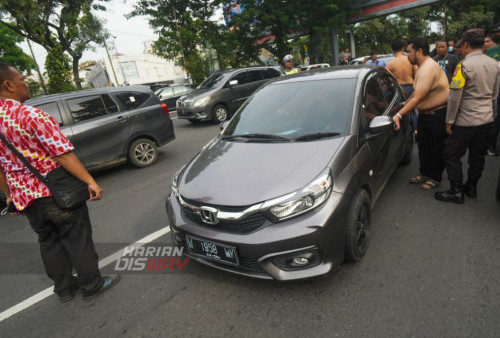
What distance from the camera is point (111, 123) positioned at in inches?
221

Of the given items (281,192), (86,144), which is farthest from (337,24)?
(281,192)

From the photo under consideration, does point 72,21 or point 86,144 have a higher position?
point 72,21

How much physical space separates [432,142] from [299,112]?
184cm

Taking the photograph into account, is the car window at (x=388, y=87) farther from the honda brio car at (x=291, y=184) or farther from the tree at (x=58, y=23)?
the tree at (x=58, y=23)

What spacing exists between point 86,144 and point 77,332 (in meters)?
3.83

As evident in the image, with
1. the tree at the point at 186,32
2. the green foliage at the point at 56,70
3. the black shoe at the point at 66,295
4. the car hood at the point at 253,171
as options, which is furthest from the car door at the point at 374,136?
the tree at the point at 186,32

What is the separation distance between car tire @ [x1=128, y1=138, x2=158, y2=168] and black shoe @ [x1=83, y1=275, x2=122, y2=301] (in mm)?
3645

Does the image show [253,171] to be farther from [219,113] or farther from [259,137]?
[219,113]

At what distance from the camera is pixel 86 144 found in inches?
210

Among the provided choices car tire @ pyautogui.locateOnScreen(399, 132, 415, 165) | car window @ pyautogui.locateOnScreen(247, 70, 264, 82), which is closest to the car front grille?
car tire @ pyautogui.locateOnScreen(399, 132, 415, 165)

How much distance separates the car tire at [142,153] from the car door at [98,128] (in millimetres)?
217

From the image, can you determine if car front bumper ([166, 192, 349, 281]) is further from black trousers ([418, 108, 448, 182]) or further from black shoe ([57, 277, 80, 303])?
black trousers ([418, 108, 448, 182])

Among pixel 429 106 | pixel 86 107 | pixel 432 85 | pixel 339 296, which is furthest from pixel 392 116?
pixel 86 107

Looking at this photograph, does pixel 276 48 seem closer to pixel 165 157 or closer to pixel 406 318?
pixel 165 157
